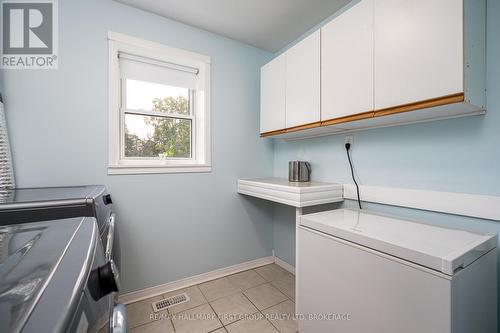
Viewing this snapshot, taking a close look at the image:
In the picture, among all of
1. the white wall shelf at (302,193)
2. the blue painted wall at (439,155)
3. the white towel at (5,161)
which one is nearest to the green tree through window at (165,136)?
the white towel at (5,161)

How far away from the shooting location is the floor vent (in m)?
1.77

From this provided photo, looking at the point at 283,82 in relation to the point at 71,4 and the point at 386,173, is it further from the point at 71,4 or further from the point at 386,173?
the point at 71,4

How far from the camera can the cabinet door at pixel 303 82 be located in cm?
166

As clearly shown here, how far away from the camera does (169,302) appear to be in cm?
183

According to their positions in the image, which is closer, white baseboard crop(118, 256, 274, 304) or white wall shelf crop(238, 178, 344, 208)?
white wall shelf crop(238, 178, 344, 208)

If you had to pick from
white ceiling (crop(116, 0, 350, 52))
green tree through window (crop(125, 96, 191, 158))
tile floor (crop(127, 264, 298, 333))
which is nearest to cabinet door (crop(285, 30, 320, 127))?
white ceiling (crop(116, 0, 350, 52))

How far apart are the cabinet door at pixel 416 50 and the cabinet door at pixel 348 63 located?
5 cm

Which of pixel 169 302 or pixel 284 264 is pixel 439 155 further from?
pixel 169 302

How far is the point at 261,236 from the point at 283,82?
1694mm

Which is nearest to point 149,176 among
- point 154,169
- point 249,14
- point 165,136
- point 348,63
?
point 154,169

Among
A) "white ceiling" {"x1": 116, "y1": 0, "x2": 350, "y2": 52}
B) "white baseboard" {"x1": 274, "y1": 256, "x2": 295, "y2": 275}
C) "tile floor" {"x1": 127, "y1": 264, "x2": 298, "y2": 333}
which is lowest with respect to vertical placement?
"tile floor" {"x1": 127, "y1": 264, "x2": 298, "y2": 333}

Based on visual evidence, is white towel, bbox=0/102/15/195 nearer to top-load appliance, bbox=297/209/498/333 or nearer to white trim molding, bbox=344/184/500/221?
top-load appliance, bbox=297/209/498/333

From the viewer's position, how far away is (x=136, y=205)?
187cm

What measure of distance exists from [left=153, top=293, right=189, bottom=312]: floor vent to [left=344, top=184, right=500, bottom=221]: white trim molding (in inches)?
67.6
